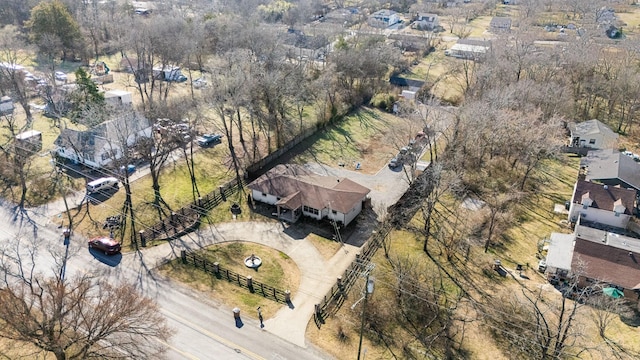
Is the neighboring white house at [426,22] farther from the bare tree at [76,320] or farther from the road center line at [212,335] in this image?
the bare tree at [76,320]

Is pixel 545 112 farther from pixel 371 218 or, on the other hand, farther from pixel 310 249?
pixel 310 249

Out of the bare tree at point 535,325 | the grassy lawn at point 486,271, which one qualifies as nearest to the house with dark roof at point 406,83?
the grassy lawn at point 486,271

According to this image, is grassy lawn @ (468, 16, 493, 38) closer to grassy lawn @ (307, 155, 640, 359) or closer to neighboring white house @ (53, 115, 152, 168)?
grassy lawn @ (307, 155, 640, 359)

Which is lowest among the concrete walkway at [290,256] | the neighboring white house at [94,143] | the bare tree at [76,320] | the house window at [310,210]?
the concrete walkway at [290,256]

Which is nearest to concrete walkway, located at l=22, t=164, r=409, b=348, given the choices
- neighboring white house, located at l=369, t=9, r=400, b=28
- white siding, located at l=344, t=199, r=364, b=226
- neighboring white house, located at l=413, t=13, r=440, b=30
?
white siding, located at l=344, t=199, r=364, b=226

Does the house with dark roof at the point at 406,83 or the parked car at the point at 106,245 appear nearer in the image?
the parked car at the point at 106,245

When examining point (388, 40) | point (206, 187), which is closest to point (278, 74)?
point (206, 187)

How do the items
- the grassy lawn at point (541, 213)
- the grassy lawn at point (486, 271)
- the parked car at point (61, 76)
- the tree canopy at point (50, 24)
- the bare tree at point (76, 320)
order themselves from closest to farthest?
the bare tree at point (76, 320) < the grassy lawn at point (486, 271) < the grassy lawn at point (541, 213) < the parked car at point (61, 76) < the tree canopy at point (50, 24)

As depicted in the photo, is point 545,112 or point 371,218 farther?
point 545,112
